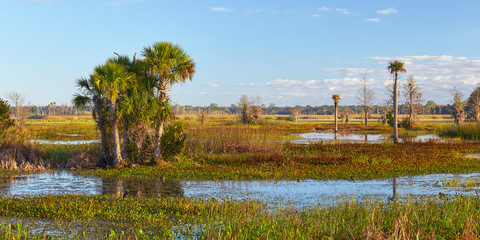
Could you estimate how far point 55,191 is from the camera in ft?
52.5

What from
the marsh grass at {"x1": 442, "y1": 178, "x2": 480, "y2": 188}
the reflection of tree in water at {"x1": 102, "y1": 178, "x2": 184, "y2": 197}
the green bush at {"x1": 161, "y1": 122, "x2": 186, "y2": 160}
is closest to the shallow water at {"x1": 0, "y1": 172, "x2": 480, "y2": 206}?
the reflection of tree in water at {"x1": 102, "y1": 178, "x2": 184, "y2": 197}

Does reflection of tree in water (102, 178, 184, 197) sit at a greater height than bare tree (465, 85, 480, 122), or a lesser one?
lesser

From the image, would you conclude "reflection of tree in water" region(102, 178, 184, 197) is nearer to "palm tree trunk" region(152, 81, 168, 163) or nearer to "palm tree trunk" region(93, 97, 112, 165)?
"palm tree trunk" region(152, 81, 168, 163)

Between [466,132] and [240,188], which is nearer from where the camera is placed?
[240,188]

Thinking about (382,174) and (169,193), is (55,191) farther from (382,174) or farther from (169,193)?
(382,174)

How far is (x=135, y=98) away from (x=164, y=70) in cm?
214

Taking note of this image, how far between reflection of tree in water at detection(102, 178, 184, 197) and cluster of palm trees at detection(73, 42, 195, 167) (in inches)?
148

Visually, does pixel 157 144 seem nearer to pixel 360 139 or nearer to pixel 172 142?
pixel 172 142

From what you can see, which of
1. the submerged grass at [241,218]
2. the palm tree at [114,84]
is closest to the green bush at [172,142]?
the palm tree at [114,84]

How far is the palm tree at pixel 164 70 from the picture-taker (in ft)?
71.2

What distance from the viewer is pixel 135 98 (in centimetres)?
2183

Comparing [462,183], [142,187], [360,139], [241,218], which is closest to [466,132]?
[360,139]

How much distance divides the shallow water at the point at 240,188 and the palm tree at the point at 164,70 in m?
4.13

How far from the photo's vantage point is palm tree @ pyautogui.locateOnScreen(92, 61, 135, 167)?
68.4 feet
